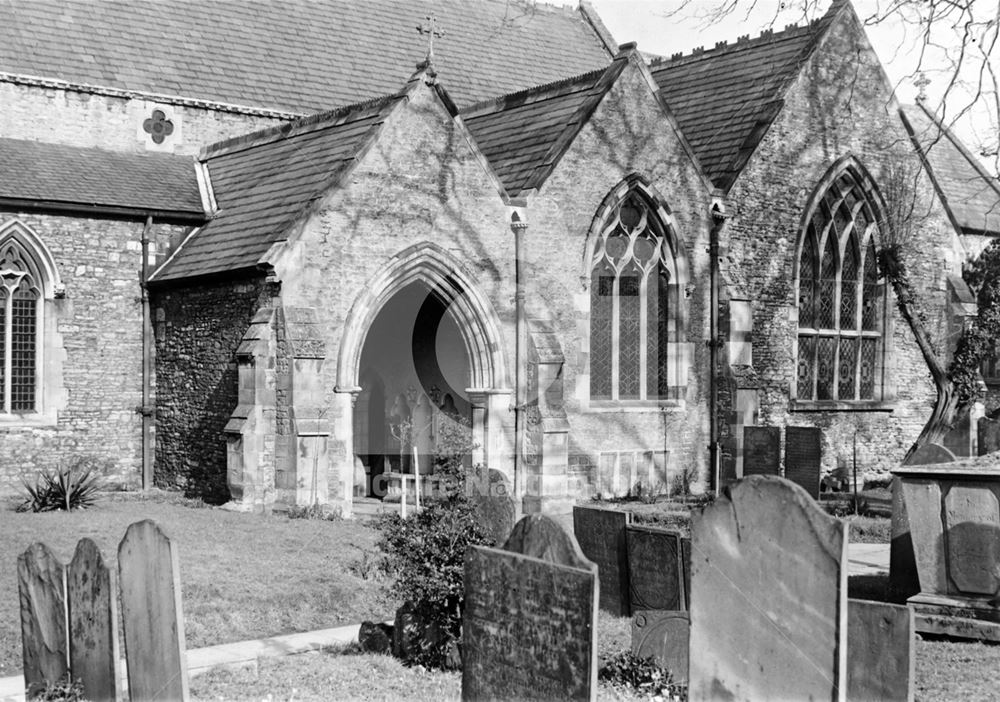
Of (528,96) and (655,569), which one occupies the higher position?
(528,96)

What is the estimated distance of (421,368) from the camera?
23516mm

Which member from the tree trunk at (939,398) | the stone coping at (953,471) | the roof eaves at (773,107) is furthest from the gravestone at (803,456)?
the stone coping at (953,471)

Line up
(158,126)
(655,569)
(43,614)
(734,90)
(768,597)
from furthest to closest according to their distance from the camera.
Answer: (734,90) < (158,126) < (655,569) < (43,614) < (768,597)

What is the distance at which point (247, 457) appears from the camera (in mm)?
18172

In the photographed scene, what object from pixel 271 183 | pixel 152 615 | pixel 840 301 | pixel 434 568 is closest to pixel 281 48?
pixel 271 183

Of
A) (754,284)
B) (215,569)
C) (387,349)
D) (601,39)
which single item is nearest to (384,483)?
(387,349)

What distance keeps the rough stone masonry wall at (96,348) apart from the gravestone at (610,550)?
11778 mm

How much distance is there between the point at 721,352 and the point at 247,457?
9.23m

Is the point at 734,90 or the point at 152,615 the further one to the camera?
the point at 734,90

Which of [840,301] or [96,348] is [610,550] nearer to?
[96,348]

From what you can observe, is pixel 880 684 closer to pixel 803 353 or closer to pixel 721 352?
pixel 721 352

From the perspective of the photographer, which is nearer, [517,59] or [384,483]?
[384,483]

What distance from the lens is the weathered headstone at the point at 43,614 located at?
852cm

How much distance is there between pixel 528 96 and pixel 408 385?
5747 mm
